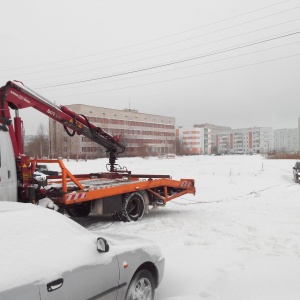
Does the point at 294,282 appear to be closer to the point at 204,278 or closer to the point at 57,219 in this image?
the point at 204,278

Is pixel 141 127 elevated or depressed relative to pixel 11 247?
elevated

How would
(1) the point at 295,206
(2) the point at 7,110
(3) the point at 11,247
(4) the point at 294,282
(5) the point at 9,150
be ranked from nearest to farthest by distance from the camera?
1. (3) the point at 11,247
2. (4) the point at 294,282
3. (5) the point at 9,150
4. (2) the point at 7,110
5. (1) the point at 295,206

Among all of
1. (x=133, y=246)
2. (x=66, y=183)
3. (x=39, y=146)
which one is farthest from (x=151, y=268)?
(x=39, y=146)

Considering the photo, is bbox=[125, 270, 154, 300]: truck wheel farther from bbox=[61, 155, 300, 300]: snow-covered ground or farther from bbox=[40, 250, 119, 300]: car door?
bbox=[61, 155, 300, 300]: snow-covered ground

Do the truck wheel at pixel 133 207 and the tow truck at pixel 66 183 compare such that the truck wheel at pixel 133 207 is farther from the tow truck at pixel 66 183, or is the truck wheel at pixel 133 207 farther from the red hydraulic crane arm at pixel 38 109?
the red hydraulic crane arm at pixel 38 109

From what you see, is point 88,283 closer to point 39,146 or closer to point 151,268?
point 151,268

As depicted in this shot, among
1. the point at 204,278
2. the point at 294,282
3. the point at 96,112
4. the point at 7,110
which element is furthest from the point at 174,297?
the point at 96,112

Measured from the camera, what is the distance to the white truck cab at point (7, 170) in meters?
7.11

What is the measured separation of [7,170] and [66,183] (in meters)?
1.56

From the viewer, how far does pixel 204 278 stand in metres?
5.31

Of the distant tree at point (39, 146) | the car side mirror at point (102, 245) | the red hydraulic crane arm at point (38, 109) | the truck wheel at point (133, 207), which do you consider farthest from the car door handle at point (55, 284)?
the distant tree at point (39, 146)

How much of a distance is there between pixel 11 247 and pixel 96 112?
103597mm

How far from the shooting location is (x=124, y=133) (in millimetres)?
119188

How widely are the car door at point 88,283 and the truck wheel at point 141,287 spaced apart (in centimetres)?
30
